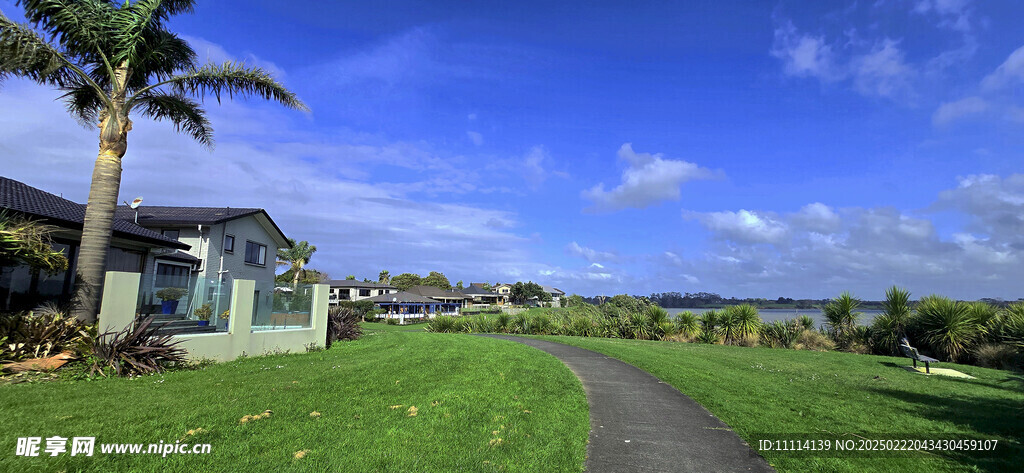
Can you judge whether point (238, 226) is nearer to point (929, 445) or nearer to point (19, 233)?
point (19, 233)

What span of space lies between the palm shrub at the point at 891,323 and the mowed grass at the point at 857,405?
16.3 ft

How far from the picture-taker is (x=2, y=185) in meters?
15.6

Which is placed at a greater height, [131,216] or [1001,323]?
[131,216]

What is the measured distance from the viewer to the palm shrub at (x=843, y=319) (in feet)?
70.9

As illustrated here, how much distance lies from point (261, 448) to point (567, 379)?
6.55 m

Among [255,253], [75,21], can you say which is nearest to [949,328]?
[75,21]

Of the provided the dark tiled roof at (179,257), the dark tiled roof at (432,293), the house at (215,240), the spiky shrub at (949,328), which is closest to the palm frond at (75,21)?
the house at (215,240)

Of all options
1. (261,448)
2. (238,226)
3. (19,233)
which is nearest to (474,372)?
(261,448)

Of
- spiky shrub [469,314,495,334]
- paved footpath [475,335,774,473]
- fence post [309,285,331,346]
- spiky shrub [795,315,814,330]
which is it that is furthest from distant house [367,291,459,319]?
paved footpath [475,335,774,473]

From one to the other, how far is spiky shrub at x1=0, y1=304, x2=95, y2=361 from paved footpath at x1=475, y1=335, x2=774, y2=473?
33.2ft

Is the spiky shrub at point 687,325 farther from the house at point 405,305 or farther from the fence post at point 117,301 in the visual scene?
the house at point 405,305

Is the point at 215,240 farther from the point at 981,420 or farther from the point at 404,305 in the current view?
the point at 404,305

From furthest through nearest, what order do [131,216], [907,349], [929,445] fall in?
[131,216]
[907,349]
[929,445]

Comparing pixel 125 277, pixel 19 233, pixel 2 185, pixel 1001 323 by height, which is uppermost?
pixel 2 185
